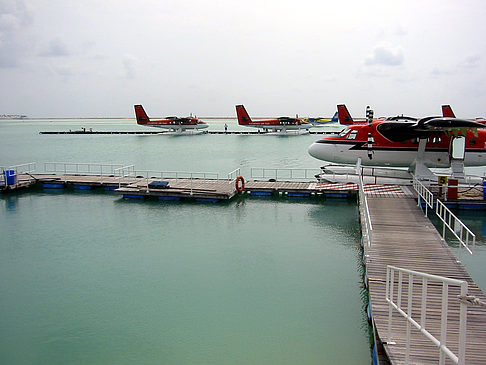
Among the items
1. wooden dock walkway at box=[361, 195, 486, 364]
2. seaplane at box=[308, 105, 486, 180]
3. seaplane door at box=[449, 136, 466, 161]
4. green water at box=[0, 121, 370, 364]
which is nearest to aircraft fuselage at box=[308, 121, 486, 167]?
seaplane at box=[308, 105, 486, 180]

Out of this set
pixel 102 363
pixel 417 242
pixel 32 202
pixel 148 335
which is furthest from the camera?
pixel 32 202

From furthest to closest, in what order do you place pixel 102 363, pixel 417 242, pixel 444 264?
pixel 417 242, pixel 444 264, pixel 102 363

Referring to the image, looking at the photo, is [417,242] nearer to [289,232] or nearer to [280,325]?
[280,325]

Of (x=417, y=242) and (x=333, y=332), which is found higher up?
(x=417, y=242)

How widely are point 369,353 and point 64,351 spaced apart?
6253 millimetres

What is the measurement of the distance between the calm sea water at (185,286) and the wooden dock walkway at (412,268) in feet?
Result: 4.25

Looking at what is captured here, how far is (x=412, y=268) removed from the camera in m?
9.72

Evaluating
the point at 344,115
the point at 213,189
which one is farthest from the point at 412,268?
the point at 344,115

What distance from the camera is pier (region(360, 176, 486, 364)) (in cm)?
493

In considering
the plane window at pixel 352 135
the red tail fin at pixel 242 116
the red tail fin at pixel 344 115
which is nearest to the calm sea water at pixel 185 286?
the plane window at pixel 352 135

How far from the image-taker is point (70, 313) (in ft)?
34.0

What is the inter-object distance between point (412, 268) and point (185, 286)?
5.92m

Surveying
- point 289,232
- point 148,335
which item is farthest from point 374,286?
point 289,232

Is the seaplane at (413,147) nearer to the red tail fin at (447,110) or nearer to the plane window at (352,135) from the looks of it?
the plane window at (352,135)
